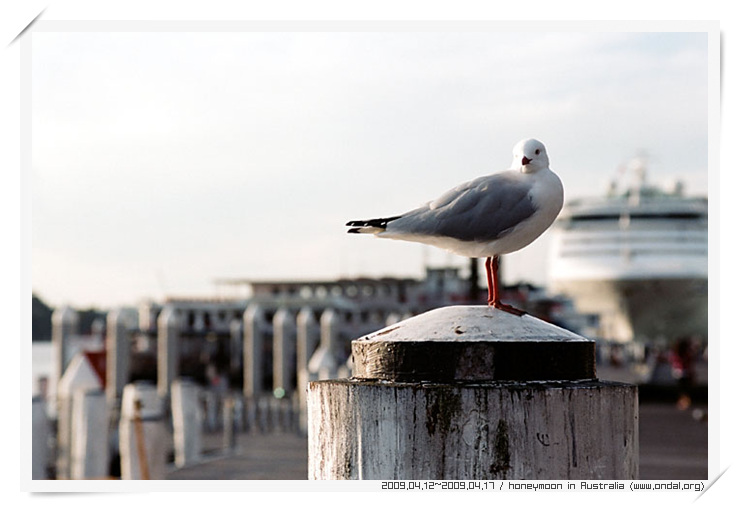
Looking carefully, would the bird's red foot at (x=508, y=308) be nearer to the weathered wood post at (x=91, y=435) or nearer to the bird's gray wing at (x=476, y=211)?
the bird's gray wing at (x=476, y=211)

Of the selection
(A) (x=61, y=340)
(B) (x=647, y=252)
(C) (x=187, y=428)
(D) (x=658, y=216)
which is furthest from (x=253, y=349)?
(D) (x=658, y=216)

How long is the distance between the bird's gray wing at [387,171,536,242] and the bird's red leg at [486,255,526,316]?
10cm

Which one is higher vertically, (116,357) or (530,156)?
(530,156)

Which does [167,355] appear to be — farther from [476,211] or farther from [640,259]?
[640,259]

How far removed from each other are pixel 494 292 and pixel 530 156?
0.44m

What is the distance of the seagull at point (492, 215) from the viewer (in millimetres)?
3164

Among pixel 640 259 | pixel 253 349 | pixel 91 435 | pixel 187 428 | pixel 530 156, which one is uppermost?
pixel 530 156

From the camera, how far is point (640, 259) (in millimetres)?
51531

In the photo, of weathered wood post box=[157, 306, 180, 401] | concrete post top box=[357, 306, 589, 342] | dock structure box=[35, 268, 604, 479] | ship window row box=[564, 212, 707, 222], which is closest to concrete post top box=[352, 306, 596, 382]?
concrete post top box=[357, 306, 589, 342]

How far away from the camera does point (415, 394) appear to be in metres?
2.47

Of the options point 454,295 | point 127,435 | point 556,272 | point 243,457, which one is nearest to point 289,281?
point 454,295

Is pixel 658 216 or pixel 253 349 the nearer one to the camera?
pixel 253 349

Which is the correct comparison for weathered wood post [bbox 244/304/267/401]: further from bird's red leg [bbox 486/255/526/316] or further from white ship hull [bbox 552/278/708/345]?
white ship hull [bbox 552/278/708/345]


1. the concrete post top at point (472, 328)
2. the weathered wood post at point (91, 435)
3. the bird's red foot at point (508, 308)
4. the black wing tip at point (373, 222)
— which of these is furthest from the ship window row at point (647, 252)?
the concrete post top at point (472, 328)
